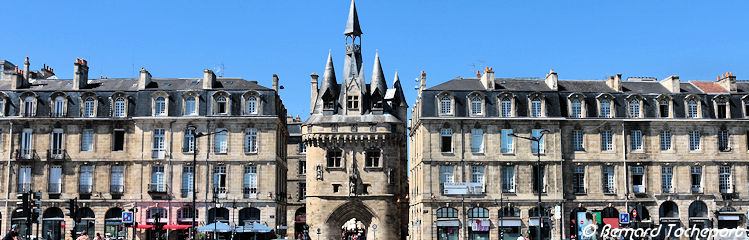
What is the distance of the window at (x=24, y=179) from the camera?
56.7 m

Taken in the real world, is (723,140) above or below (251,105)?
below

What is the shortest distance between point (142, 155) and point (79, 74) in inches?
292

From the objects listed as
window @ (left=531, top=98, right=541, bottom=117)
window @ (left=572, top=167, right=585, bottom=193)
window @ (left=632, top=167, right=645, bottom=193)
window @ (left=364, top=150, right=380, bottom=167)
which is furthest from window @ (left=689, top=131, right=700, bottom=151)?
window @ (left=364, top=150, right=380, bottom=167)

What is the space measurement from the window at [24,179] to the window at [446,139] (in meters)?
27.2

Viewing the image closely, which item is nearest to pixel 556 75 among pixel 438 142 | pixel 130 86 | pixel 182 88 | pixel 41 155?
pixel 438 142

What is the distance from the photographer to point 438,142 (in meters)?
55.8

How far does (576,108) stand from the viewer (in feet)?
187

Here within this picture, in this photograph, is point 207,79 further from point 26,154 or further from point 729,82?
point 729,82

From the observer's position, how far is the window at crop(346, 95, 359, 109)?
62312mm

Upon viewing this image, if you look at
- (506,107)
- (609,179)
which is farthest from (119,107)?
(609,179)

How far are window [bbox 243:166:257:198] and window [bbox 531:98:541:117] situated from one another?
18624 millimetres

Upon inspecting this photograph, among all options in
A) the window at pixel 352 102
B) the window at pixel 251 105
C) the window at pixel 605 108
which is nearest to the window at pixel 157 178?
the window at pixel 251 105

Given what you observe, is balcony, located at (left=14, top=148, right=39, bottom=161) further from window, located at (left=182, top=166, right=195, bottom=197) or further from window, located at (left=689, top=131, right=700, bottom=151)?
window, located at (left=689, top=131, right=700, bottom=151)

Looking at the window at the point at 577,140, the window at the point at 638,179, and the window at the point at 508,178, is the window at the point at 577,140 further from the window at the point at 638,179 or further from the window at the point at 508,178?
the window at the point at 508,178
